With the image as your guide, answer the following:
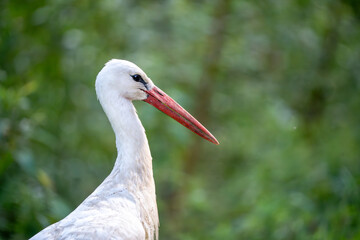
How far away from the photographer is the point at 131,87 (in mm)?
2971

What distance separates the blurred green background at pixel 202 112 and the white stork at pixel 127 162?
113cm

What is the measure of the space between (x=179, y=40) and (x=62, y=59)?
1.57m

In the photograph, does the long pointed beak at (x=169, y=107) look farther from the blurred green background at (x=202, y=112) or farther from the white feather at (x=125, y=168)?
the blurred green background at (x=202, y=112)

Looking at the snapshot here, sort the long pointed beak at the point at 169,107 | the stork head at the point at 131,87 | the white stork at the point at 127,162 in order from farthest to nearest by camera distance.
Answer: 1. the long pointed beak at the point at 169,107
2. the stork head at the point at 131,87
3. the white stork at the point at 127,162

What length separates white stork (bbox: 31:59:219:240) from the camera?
2764 mm

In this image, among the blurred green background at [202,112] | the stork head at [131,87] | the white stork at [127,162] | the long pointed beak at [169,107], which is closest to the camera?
the white stork at [127,162]

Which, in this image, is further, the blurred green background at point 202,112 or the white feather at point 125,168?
the blurred green background at point 202,112

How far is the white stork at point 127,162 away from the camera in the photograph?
2.76 metres

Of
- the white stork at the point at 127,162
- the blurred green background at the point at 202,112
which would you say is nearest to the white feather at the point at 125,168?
the white stork at the point at 127,162

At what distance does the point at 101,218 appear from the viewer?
267cm

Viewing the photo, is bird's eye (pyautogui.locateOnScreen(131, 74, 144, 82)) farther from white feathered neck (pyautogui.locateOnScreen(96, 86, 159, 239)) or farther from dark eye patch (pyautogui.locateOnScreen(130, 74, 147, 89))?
white feathered neck (pyautogui.locateOnScreen(96, 86, 159, 239))

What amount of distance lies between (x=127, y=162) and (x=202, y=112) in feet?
10.2

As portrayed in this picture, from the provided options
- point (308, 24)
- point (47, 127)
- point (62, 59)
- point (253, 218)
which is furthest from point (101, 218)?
point (308, 24)

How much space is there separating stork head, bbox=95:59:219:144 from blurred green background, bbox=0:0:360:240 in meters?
1.23
